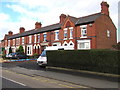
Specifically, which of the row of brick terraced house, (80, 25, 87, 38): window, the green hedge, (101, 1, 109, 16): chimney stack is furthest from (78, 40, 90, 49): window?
the green hedge

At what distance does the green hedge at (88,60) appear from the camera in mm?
10574

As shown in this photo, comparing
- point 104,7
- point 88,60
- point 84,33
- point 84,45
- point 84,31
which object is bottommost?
point 88,60

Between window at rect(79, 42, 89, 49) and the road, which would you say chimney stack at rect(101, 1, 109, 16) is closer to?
window at rect(79, 42, 89, 49)

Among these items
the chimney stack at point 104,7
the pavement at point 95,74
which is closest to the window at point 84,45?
the chimney stack at point 104,7

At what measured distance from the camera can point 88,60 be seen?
1220 cm

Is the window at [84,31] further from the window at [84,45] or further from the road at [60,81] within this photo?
the road at [60,81]

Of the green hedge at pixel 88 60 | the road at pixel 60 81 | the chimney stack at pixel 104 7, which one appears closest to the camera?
the road at pixel 60 81

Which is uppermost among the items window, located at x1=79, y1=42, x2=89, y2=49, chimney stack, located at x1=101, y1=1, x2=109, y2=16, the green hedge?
chimney stack, located at x1=101, y1=1, x2=109, y2=16

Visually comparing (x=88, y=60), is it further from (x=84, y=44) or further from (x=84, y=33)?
(x=84, y=33)

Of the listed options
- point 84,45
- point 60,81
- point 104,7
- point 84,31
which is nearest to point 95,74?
point 60,81

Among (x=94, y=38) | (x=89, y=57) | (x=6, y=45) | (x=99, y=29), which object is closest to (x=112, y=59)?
(x=89, y=57)

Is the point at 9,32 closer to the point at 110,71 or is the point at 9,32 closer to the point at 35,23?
the point at 35,23

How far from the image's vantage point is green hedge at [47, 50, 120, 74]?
10.6 metres

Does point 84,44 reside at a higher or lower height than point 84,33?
lower
